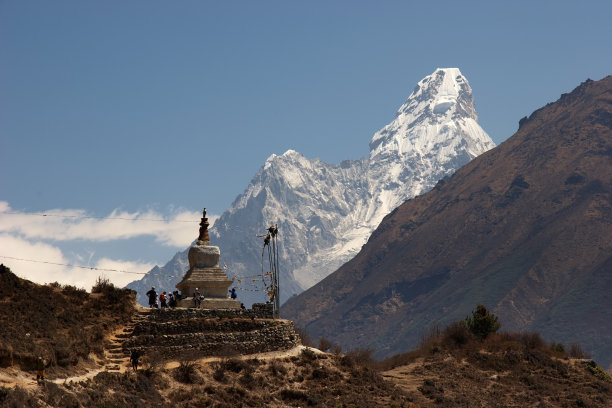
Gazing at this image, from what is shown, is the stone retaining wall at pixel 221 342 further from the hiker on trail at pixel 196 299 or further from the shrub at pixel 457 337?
the shrub at pixel 457 337

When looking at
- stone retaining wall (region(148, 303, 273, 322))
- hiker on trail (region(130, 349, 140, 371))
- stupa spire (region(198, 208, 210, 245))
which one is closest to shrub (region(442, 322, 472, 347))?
stone retaining wall (region(148, 303, 273, 322))

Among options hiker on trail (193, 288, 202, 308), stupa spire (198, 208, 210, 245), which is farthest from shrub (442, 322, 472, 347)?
hiker on trail (193, 288, 202, 308)

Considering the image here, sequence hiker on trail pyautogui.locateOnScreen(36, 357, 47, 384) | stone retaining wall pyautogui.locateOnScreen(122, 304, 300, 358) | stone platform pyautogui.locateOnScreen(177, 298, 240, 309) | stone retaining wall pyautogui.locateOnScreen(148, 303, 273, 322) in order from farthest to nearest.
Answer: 1. stone platform pyautogui.locateOnScreen(177, 298, 240, 309)
2. stone retaining wall pyautogui.locateOnScreen(148, 303, 273, 322)
3. stone retaining wall pyautogui.locateOnScreen(122, 304, 300, 358)
4. hiker on trail pyautogui.locateOnScreen(36, 357, 47, 384)

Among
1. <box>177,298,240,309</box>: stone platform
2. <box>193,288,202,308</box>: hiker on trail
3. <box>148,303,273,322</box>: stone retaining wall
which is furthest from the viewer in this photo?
<box>177,298,240,309</box>: stone platform

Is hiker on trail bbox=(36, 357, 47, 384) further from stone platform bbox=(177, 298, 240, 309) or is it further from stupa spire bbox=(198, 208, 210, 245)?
stupa spire bbox=(198, 208, 210, 245)

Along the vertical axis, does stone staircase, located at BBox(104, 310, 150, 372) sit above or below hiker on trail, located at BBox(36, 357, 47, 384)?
above

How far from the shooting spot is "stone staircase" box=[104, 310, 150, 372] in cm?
5672

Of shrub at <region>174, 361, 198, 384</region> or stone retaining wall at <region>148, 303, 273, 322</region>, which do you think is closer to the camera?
shrub at <region>174, 361, 198, 384</region>

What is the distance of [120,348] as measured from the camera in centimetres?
5919

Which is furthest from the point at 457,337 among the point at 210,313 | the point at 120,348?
the point at 120,348

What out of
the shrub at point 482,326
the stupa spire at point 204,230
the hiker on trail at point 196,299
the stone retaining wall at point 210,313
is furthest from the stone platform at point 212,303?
the shrub at point 482,326

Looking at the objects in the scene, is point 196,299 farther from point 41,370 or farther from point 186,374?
point 41,370

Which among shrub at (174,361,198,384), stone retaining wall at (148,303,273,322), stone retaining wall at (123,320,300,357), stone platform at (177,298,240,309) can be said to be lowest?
shrub at (174,361,198,384)

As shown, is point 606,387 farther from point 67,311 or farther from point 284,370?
point 67,311
